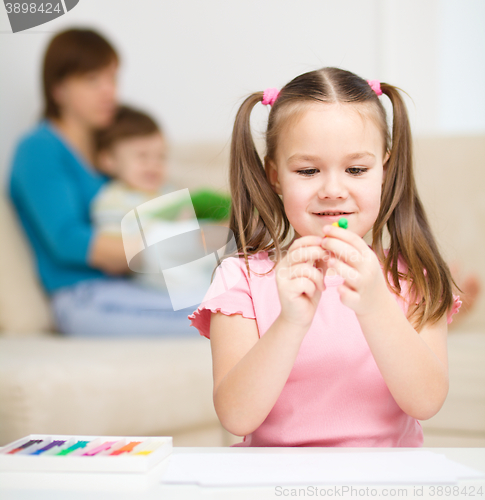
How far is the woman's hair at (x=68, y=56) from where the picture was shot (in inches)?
60.6

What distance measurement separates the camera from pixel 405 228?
62 centimetres

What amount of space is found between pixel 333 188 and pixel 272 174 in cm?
14

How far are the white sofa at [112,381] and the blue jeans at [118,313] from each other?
0.16 feet

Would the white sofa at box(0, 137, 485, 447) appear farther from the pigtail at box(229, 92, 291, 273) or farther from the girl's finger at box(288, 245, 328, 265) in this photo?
the girl's finger at box(288, 245, 328, 265)

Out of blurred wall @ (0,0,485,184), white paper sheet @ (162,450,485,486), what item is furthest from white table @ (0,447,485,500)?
blurred wall @ (0,0,485,184)

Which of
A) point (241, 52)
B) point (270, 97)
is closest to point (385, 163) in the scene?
point (270, 97)

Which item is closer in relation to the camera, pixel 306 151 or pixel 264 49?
pixel 306 151

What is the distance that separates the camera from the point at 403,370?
0.48 metres

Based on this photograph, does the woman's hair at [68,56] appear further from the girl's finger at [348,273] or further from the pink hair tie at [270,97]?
the girl's finger at [348,273]

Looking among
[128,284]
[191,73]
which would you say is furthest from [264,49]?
[128,284]

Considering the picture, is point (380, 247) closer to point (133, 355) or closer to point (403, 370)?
point (403, 370)

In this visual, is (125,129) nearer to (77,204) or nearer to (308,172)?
(77,204)

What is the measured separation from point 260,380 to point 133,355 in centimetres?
57

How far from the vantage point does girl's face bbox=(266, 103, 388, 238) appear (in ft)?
1.68
